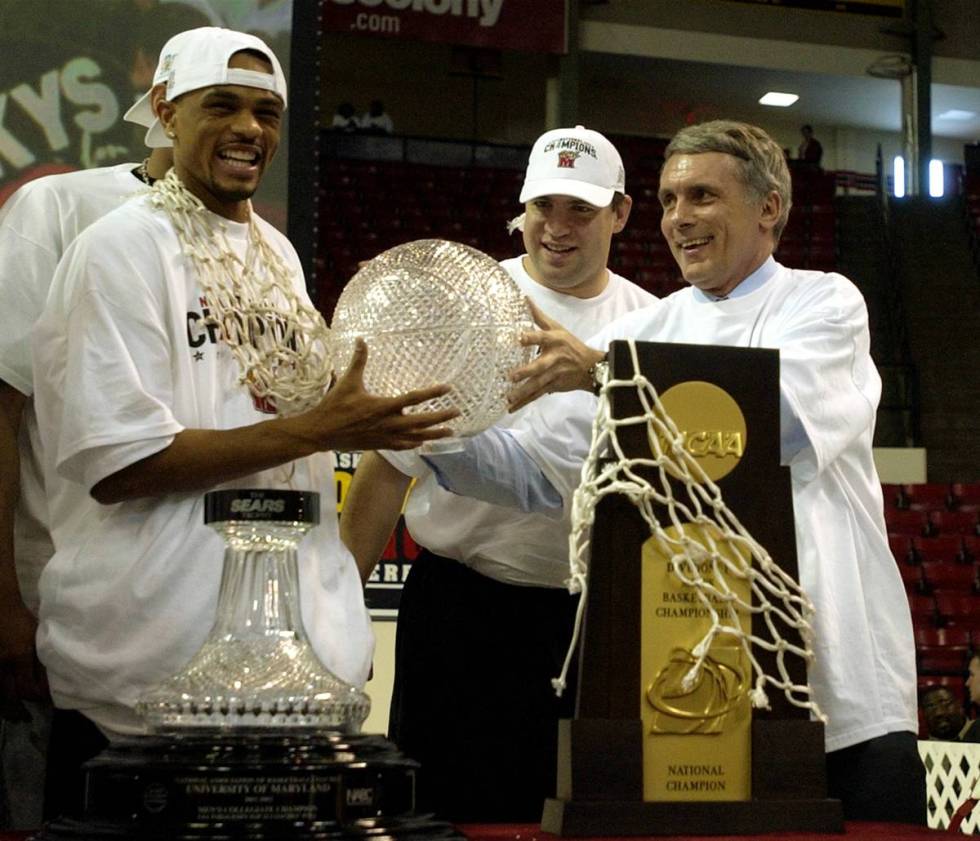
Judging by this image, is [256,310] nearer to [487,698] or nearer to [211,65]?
[211,65]

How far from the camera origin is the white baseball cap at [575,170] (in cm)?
279

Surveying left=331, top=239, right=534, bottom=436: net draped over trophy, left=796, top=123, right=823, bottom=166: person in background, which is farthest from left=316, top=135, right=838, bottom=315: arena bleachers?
left=331, top=239, right=534, bottom=436: net draped over trophy

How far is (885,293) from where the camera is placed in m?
14.4

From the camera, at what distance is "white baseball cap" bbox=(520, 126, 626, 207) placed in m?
2.79

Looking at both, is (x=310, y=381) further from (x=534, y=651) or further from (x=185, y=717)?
(x=534, y=651)

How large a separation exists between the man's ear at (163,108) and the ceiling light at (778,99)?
14940 mm

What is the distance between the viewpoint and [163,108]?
2.00 meters

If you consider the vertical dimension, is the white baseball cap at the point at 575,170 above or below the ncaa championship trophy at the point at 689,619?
above

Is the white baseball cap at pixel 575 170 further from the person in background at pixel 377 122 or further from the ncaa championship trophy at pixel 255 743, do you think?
the person in background at pixel 377 122

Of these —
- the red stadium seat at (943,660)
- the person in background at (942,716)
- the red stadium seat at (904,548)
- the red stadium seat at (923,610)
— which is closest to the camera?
the person in background at (942,716)

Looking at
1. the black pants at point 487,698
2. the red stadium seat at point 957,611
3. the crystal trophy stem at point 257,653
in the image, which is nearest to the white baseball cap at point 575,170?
the black pants at point 487,698

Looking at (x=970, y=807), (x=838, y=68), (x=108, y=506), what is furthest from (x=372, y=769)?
(x=838, y=68)

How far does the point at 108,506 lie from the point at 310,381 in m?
0.28

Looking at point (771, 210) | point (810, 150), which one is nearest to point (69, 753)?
point (771, 210)
